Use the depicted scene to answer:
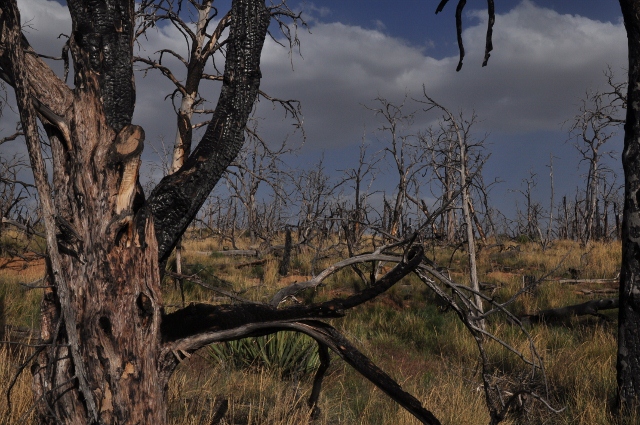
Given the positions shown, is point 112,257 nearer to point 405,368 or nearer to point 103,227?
point 103,227

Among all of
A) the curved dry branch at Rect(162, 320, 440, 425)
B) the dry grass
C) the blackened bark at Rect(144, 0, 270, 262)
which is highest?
the blackened bark at Rect(144, 0, 270, 262)

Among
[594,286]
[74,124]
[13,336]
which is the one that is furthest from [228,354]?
[594,286]

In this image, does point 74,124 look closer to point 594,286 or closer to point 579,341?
point 579,341

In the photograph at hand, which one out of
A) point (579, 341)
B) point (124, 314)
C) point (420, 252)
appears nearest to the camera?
point (124, 314)

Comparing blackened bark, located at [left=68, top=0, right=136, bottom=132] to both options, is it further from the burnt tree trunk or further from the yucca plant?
the yucca plant

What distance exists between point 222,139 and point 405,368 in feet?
17.2

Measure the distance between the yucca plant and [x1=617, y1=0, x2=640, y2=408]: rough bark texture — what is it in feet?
10.5

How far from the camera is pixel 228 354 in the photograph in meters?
6.46

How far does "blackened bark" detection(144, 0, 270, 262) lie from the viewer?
282 cm

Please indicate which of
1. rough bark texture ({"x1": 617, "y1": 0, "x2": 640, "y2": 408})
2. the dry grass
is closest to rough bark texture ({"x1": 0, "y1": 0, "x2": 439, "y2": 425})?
the dry grass

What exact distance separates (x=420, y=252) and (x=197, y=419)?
2.01m

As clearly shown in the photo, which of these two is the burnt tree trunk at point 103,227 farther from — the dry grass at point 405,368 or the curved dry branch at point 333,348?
the dry grass at point 405,368

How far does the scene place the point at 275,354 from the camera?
631 cm

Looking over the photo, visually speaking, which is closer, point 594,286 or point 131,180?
point 131,180
